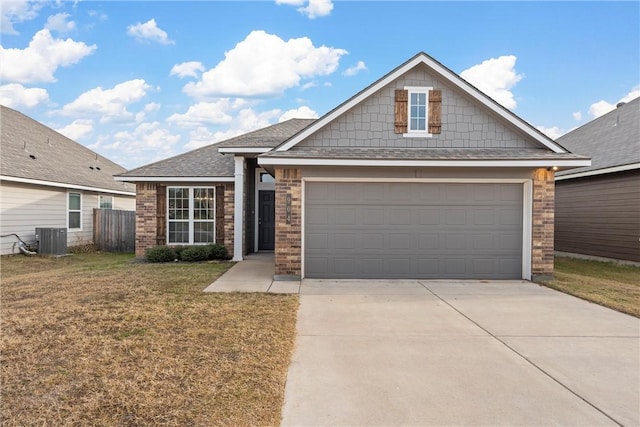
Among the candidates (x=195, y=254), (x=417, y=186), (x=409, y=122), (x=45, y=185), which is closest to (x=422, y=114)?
(x=409, y=122)

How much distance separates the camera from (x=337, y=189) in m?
8.91

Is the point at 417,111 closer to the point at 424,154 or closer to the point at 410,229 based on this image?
the point at 424,154

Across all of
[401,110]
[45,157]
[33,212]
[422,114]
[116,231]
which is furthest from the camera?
[45,157]

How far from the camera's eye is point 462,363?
4098 millimetres

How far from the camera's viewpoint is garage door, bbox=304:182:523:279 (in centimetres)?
891

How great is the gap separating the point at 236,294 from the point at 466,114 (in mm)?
6906

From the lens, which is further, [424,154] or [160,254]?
[160,254]

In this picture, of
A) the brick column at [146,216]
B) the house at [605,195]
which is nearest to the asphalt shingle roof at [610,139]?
the house at [605,195]

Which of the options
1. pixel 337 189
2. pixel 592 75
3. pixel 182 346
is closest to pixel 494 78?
pixel 592 75

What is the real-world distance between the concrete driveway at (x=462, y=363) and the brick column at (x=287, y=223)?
6.01 feet

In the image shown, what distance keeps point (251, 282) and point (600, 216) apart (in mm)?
12141

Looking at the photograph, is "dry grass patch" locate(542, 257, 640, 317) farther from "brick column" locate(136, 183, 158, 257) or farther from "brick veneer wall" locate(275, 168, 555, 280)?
"brick column" locate(136, 183, 158, 257)

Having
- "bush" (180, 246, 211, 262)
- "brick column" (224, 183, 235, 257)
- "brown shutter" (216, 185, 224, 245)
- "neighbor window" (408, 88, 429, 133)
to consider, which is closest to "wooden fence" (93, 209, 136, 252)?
"bush" (180, 246, 211, 262)

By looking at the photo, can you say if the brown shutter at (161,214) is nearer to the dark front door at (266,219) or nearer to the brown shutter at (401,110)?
the dark front door at (266,219)
